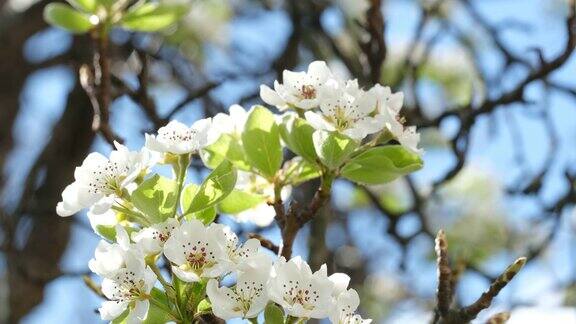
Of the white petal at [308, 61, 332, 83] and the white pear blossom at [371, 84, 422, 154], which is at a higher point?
the white petal at [308, 61, 332, 83]

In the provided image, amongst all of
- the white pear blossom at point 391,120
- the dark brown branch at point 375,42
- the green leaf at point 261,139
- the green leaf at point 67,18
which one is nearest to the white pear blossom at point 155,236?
the green leaf at point 261,139

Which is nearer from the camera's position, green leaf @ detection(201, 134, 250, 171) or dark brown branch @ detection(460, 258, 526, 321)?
dark brown branch @ detection(460, 258, 526, 321)

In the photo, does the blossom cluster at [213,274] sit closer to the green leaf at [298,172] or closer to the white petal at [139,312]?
the white petal at [139,312]

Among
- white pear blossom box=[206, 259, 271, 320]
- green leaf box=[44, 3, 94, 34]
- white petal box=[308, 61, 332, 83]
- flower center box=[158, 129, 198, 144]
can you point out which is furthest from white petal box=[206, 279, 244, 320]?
green leaf box=[44, 3, 94, 34]

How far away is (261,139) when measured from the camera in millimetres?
1256

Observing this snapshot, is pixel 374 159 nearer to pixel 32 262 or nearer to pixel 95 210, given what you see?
pixel 95 210

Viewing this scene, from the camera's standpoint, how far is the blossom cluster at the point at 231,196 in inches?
41.4

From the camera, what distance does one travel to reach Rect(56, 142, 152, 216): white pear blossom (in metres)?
1.14

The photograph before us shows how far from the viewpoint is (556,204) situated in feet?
7.35

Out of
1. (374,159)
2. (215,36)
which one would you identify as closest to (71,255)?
(215,36)

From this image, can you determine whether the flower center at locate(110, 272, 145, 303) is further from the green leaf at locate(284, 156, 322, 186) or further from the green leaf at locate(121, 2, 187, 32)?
the green leaf at locate(121, 2, 187, 32)

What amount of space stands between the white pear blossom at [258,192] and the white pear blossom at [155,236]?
0.27 metres

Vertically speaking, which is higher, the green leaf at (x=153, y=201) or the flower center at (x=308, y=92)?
the flower center at (x=308, y=92)

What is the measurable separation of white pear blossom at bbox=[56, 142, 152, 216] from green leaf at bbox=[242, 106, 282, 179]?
0.47 ft
